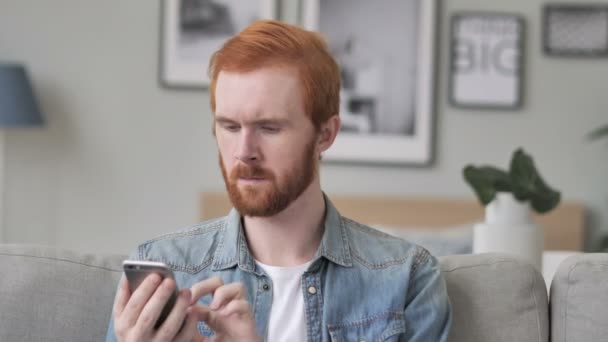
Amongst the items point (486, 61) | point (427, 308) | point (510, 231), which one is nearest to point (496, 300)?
point (427, 308)

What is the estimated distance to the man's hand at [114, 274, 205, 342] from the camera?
1.34 m

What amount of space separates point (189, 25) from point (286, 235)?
294cm

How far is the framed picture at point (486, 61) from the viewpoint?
448 cm

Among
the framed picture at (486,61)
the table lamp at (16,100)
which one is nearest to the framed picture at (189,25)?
the table lamp at (16,100)

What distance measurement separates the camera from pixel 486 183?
8.18 feet

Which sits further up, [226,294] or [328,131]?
[328,131]

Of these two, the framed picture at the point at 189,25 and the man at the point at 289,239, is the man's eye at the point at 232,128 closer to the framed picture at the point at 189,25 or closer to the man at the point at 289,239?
the man at the point at 289,239

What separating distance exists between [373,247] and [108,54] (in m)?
3.00

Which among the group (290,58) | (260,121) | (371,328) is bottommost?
(371,328)

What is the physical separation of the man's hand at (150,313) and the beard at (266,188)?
23cm

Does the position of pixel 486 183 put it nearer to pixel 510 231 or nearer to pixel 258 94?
pixel 510 231

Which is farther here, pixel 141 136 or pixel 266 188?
pixel 141 136

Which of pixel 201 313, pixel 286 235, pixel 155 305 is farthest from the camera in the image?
pixel 286 235

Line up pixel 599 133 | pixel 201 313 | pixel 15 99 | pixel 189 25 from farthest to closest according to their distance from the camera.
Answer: pixel 189 25
pixel 599 133
pixel 15 99
pixel 201 313
